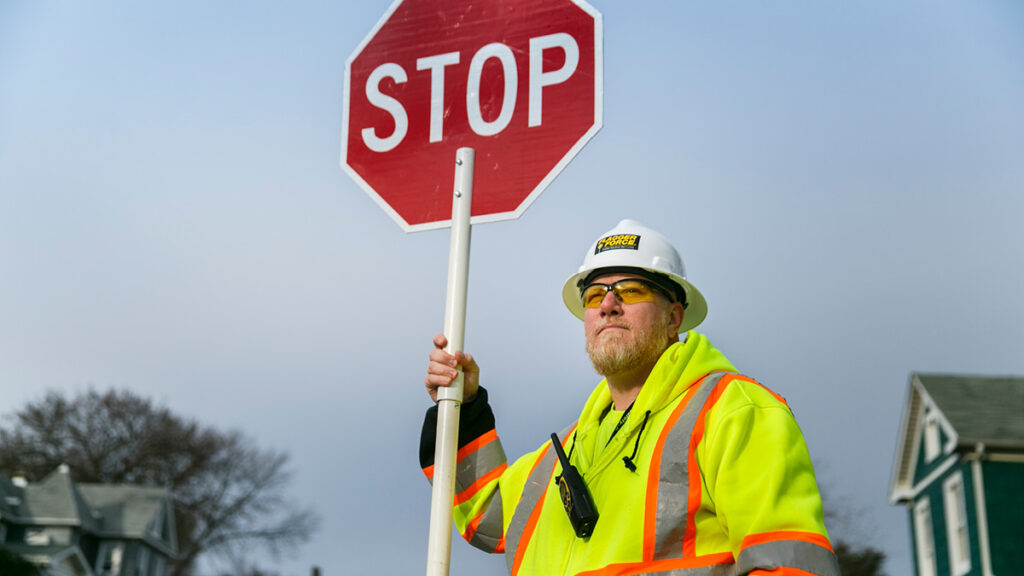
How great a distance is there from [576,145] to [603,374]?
0.88m

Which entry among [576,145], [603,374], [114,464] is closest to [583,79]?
[576,145]

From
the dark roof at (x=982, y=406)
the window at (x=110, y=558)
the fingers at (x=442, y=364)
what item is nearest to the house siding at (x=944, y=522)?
the dark roof at (x=982, y=406)

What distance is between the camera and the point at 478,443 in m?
3.73

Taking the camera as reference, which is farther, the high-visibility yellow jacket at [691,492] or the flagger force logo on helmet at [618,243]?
the flagger force logo on helmet at [618,243]

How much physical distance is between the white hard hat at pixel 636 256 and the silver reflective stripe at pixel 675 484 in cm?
54

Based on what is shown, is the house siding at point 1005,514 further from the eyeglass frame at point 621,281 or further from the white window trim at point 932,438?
the eyeglass frame at point 621,281

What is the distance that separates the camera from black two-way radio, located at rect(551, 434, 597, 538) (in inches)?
120

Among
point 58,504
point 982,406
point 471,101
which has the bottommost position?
point 471,101

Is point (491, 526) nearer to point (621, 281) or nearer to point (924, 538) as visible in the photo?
point (621, 281)

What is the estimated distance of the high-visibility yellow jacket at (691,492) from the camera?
270cm

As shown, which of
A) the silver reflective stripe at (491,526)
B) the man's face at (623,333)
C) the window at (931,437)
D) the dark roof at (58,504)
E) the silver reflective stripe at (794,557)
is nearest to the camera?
the silver reflective stripe at (794,557)

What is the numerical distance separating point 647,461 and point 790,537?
49 cm

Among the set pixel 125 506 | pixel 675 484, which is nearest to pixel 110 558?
pixel 125 506

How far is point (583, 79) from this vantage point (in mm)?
3051
